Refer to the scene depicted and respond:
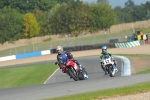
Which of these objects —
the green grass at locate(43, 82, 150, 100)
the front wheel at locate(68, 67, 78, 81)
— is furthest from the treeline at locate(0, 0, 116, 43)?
the green grass at locate(43, 82, 150, 100)

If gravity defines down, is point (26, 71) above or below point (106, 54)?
below

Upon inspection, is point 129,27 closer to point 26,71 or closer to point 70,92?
point 26,71

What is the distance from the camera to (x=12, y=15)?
3812 inches

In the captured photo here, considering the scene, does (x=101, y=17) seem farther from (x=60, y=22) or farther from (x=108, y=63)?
(x=108, y=63)

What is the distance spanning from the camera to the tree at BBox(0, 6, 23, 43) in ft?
299

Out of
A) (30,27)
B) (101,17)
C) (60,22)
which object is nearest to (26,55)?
(30,27)

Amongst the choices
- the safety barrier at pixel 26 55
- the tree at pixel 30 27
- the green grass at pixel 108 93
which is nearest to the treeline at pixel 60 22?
the tree at pixel 30 27

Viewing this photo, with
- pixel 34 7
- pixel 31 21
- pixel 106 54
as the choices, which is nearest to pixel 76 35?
pixel 31 21

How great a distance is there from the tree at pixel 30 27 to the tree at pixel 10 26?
1116 millimetres

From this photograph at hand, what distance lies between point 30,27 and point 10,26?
3955mm

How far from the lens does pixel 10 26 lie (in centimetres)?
9431

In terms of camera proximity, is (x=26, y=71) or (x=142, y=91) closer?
(x=142, y=91)

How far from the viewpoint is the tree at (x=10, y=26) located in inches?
3585

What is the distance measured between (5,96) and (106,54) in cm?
794
